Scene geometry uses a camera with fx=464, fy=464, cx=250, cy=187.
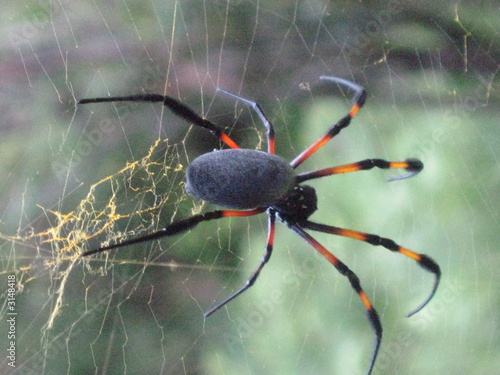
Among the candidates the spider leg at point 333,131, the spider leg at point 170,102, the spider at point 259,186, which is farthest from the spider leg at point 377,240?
the spider leg at point 170,102

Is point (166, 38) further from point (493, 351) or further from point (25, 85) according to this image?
point (493, 351)

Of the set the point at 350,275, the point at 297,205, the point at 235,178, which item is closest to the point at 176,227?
the point at 235,178

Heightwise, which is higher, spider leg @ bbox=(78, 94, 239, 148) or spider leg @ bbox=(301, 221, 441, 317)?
spider leg @ bbox=(78, 94, 239, 148)

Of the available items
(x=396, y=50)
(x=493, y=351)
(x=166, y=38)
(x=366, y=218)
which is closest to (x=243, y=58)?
(x=166, y=38)

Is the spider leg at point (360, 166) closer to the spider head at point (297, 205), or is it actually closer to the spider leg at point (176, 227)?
the spider head at point (297, 205)

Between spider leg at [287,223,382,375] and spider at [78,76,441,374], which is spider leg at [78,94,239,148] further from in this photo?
spider leg at [287,223,382,375]

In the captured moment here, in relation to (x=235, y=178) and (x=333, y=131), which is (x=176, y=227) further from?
(x=333, y=131)

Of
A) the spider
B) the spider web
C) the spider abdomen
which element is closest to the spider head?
the spider
